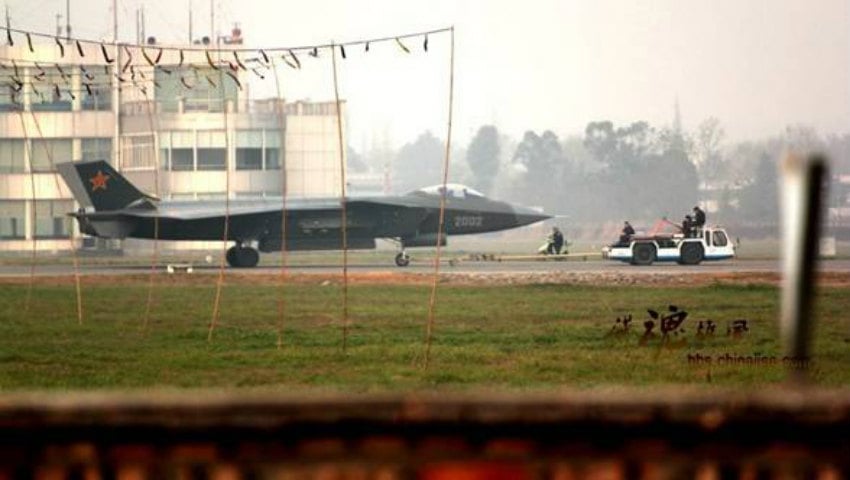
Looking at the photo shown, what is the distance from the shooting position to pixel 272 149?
8350 centimetres

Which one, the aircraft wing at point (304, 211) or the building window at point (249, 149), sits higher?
the building window at point (249, 149)

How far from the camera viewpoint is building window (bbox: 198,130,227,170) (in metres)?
82.4

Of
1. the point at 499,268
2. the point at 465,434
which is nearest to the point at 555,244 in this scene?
the point at 499,268

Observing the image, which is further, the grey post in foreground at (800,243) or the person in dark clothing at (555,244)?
the person in dark clothing at (555,244)

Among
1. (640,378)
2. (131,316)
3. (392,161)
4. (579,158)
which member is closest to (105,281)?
(131,316)

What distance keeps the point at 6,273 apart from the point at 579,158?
66354 millimetres

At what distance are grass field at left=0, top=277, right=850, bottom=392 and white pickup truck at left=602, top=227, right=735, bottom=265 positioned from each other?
38.5 ft

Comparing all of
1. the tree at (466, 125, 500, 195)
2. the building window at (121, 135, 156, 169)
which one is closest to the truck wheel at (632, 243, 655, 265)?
the building window at (121, 135, 156, 169)

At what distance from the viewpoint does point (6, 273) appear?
53.3m

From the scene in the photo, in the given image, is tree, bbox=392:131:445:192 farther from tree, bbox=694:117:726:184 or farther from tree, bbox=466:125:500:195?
tree, bbox=694:117:726:184

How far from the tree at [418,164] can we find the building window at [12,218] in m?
70.8

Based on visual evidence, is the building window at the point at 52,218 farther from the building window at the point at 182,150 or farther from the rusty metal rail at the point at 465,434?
the rusty metal rail at the point at 465,434

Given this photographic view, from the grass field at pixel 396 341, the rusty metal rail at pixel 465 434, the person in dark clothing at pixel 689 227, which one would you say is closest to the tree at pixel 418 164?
the person in dark clothing at pixel 689 227

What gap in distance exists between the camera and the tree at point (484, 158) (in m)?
137
